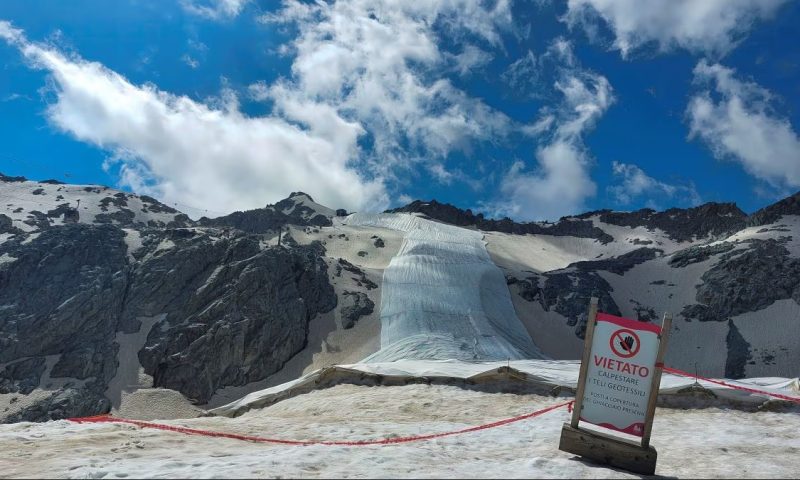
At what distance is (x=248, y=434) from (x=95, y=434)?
10.3 feet

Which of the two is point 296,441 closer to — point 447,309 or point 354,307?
point 447,309

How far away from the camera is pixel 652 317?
86688mm

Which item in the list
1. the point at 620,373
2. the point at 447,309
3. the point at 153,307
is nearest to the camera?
the point at 620,373

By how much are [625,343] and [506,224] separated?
155424 millimetres

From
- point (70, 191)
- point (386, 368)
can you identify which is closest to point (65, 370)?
point (386, 368)

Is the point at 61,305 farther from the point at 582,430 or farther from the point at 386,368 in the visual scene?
the point at 582,430

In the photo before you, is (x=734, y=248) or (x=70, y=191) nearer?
(x=734, y=248)

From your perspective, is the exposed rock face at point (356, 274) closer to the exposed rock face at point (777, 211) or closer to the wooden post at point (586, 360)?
the wooden post at point (586, 360)

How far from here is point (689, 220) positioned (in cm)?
14975

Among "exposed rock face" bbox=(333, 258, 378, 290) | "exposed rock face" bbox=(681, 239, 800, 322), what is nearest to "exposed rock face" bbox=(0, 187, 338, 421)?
"exposed rock face" bbox=(333, 258, 378, 290)

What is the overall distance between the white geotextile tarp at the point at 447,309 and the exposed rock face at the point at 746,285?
90.0 feet

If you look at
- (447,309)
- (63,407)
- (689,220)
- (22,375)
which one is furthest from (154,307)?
(689,220)

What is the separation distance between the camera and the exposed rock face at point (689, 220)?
140375 millimetres

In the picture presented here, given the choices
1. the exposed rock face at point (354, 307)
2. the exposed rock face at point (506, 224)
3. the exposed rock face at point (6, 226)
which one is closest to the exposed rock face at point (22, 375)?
the exposed rock face at point (354, 307)
